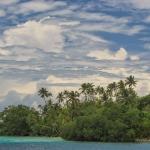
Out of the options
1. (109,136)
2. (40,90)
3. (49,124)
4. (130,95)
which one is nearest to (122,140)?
(109,136)

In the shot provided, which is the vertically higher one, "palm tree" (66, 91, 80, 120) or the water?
"palm tree" (66, 91, 80, 120)

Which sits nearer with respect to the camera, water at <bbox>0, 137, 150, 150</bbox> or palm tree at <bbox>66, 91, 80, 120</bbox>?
water at <bbox>0, 137, 150, 150</bbox>

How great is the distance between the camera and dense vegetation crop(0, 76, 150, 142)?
359 ft

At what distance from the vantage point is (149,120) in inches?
4592

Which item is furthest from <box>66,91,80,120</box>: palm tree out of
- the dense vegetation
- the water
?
the water

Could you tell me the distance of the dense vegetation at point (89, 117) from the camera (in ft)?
359

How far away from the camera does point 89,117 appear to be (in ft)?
371

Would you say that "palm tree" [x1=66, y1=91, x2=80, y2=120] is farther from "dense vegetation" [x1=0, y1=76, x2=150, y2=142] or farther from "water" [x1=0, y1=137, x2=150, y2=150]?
"water" [x1=0, y1=137, x2=150, y2=150]

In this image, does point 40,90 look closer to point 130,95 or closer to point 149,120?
point 130,95

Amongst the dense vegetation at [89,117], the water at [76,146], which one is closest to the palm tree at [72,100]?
the dense vegetation at [89,117]

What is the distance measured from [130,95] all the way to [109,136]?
32.2 m

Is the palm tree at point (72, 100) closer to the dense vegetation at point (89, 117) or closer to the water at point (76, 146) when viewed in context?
the dense vegetation at point (89, 117)

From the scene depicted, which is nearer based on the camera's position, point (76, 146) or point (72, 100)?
point (76, 146)

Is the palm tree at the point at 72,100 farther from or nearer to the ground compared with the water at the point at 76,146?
farther from the ground
